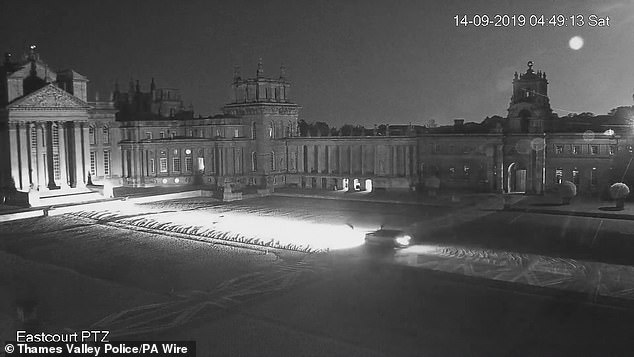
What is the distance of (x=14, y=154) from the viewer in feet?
141

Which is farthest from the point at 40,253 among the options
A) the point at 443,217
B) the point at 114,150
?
the point at 114,150

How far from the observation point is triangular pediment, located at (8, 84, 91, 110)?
42.6 metres

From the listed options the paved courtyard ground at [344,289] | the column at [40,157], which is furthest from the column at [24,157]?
the paved courtyard ground at [344,289]

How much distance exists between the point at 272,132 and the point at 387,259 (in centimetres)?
3401

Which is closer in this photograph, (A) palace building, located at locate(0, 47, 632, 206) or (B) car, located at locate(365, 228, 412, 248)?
(B) car, located at locate(365, 228, 412, 248)

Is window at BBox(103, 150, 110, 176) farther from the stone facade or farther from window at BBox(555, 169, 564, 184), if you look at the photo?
window at BBox(555, 169, 564, 184)

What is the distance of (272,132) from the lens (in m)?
54.3

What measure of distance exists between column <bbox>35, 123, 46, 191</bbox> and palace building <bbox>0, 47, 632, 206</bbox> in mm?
76

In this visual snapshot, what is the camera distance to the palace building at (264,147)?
4244 cm

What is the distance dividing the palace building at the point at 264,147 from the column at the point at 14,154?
2.6 inches

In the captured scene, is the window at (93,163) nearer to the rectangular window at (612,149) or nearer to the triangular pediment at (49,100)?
the triangular pediment at (49,100)

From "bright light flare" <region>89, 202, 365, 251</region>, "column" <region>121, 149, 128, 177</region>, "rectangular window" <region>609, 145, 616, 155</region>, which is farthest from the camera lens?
"column" <region>121, 149, 128, 177</region>

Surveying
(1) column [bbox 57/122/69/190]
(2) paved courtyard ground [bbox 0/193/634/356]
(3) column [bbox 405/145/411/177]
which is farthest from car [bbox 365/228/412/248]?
(1) column [bbox 57/122/69/190]

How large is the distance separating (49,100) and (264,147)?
17.1 metres
